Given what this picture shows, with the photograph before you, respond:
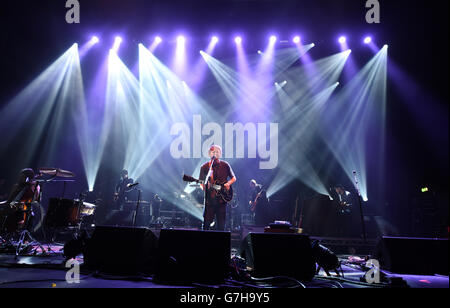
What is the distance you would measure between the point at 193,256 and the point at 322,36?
894cm

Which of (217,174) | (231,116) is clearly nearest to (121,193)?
(217,174)

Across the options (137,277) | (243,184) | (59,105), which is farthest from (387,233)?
(59,105)

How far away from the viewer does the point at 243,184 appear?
1200cm

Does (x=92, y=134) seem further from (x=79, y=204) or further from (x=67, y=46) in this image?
(x=79, y=204)

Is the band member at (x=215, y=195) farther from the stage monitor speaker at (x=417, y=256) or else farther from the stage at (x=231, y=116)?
the stage monitor speaker at (x=417, y=256)

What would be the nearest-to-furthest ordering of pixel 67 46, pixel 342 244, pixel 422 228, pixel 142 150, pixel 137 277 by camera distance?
pixel 137 277, pixel 342 244, pixel 422 228, pixel 67 46, pixel 142 150

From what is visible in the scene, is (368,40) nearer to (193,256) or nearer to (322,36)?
(322,36)

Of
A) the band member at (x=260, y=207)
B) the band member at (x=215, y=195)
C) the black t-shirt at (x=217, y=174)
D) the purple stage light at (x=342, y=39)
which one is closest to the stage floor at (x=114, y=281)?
the band member at (x=215, y=195)

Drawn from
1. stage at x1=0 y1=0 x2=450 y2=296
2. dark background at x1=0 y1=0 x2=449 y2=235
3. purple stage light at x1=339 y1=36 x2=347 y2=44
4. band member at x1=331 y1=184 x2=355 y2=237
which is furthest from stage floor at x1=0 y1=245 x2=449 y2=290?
purple stage light at x1=339 y1=36 x2=347 y2=44

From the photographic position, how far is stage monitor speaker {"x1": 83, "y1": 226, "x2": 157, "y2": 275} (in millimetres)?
3184

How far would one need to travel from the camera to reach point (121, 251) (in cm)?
324

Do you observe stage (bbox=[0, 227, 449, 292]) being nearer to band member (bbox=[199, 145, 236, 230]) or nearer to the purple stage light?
band member (bbox=[199, 145, 236, 230])

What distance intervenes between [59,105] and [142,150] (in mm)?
3563

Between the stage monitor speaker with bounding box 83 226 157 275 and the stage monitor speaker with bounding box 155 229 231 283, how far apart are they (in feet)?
1.20
